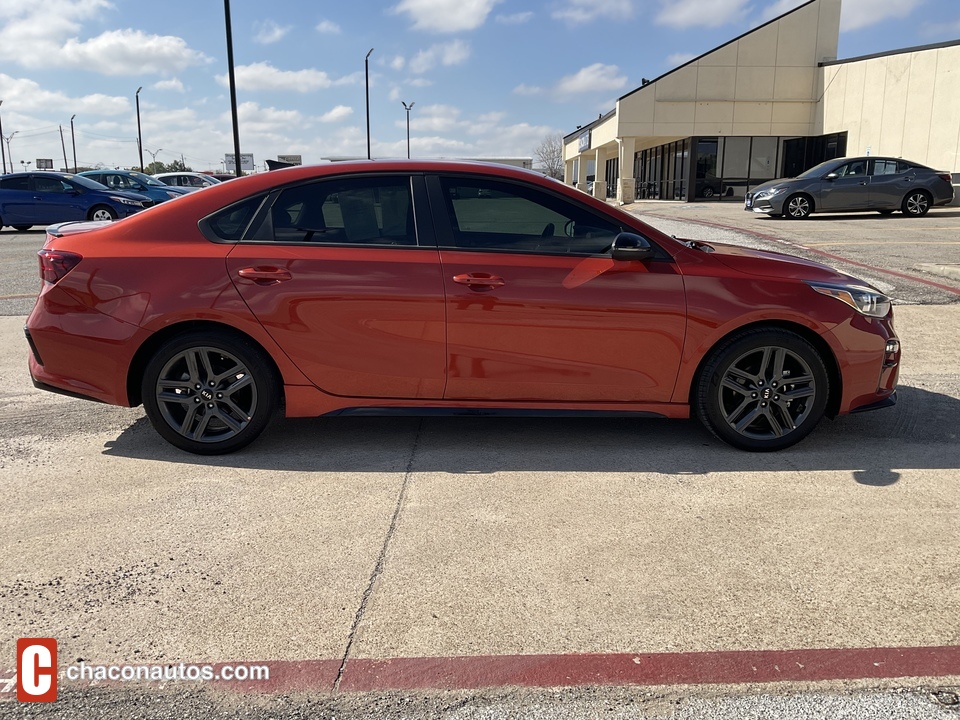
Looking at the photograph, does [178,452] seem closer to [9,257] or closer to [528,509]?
[528,509]

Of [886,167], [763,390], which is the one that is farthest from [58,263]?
[886,167]

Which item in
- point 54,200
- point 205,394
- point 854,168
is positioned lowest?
point 205,394

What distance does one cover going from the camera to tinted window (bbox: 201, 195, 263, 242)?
4.25m

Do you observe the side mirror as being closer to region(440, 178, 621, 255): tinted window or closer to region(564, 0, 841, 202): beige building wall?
region(440, 178, 621, 255): tinted window

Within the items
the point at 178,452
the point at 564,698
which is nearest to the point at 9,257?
the point at 178,452

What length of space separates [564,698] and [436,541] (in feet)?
3.68

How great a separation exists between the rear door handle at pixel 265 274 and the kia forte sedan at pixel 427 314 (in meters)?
0.01

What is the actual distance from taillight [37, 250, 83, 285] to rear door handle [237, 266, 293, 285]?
3.07 feet

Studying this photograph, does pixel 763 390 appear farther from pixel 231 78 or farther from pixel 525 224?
pixel 231 78

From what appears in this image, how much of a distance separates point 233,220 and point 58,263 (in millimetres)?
988

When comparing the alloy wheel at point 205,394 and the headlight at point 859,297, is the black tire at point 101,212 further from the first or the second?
the headlight at point 859,297

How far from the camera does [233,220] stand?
427 centimetres

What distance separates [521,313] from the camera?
13.7ft

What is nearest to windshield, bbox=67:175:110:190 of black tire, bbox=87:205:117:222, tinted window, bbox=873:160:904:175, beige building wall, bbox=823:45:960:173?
black tire, bbox=87:205:117:222
